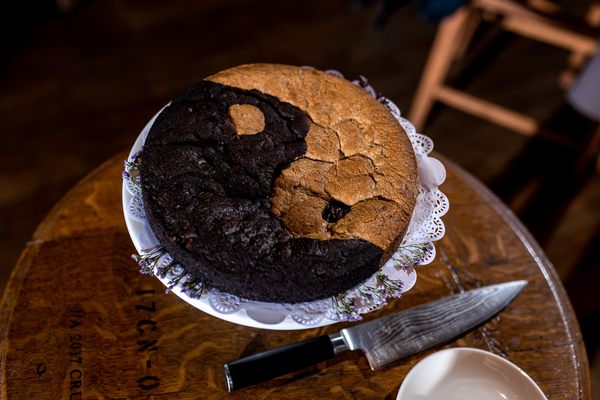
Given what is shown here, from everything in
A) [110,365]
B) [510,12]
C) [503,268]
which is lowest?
[110,365]

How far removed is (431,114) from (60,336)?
71.1 inches

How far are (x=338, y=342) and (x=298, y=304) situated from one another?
116 millimetres

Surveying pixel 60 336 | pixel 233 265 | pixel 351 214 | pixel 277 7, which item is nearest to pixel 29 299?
pixel 60 336

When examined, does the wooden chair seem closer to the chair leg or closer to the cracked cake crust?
the chair leg

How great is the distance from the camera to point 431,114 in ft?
7.72

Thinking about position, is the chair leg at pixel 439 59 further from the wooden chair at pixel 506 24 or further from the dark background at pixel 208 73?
the dark background at pixel 208 73

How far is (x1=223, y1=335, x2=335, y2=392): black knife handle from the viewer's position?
973mm

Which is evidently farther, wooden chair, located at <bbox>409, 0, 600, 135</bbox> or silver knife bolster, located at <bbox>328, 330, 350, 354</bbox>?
wooden chair, located at <bbox>409, 0, 600, 135</bbox>

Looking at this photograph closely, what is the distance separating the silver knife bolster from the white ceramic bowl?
14cm

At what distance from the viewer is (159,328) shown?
3.45 ft

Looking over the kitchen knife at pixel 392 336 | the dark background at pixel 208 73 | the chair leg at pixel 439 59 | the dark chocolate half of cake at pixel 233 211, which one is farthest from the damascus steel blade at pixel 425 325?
the chair leg at pixel 439 59

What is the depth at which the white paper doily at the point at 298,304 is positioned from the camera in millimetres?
952

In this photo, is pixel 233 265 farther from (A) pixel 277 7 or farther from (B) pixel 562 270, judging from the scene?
(A) pixel 277 7

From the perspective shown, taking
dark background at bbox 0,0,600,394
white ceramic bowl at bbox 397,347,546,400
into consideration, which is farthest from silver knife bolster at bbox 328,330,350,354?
dark background at bbox 0,0,600,394
